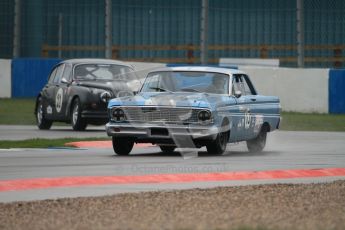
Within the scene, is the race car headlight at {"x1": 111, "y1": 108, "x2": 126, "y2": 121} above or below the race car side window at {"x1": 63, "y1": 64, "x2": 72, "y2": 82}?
below

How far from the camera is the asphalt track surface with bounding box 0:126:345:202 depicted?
38.4 ft

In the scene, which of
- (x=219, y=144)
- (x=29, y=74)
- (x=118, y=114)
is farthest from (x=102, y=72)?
(x=29, y=74)

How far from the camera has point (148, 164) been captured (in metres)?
14.6

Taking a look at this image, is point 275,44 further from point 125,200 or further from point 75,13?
point 125,200

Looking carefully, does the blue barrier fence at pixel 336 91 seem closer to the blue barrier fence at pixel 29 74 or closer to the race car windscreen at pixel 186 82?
the blue barrier fence at pixel 29 74

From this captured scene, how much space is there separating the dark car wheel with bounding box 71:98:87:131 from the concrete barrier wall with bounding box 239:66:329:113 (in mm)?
8118

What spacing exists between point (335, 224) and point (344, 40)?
20083 mm

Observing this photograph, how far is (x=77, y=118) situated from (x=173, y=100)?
7.03m

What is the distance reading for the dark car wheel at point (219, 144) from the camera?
16.1m

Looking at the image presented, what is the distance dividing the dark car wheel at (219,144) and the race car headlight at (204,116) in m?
0.39

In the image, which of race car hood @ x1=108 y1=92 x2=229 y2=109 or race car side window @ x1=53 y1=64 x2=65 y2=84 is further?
race car side window @ x1=53 y1=64 x2=65 y2=84

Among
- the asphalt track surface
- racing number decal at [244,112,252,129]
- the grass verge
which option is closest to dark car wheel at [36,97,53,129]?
the asphalt track surface

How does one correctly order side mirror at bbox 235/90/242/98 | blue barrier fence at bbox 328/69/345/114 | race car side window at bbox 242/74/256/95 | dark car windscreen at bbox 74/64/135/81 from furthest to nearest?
blue barrier fence at bbox 328/69/345/114 < dark car windscreen at bbox 74/64/135/81 < race car side window at bbox 242/74/256/95 < side mirror at bbox 235/90/242/98

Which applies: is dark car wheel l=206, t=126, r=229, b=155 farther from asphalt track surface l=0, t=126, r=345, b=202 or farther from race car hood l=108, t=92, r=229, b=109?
race car hood l=108, t=92, r=229, b=109
